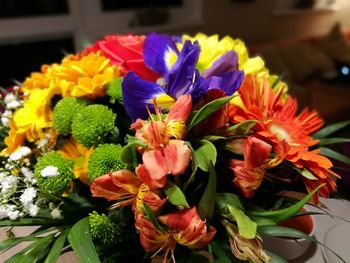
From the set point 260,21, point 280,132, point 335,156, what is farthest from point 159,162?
point 260,21

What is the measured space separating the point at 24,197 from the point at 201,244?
0.22 metres

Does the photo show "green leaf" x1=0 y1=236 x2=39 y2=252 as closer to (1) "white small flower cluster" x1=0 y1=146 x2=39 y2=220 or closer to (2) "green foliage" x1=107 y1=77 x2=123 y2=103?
(1) "white small flower cluster" x1=0 y1=146 x2=39 y2=220

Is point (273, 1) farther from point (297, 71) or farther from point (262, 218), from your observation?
point (262, 218)

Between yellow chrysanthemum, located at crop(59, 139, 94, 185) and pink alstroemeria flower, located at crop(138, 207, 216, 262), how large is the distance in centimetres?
14

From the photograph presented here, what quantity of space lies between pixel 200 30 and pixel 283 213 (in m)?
3.10

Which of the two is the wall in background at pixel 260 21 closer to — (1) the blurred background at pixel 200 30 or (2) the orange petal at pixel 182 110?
(1) the blurred background at pixel 200 30

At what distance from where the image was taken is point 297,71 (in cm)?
335

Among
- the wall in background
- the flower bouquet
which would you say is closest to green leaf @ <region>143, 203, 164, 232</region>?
the flower bouquet

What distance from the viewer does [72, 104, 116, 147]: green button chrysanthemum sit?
44cm

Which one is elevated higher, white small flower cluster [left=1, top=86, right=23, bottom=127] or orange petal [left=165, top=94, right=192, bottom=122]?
orange petal [left=165, top=94, right=192, bottom=122]

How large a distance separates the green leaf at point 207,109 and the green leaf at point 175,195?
78 millimetres

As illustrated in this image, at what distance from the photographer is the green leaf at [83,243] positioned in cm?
39

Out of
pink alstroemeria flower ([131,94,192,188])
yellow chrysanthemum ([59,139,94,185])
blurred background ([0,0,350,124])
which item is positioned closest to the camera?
pink alstroemeria flower ([131,94,192,188])

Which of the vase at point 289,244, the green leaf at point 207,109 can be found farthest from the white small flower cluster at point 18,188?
the vase at point 289,244
